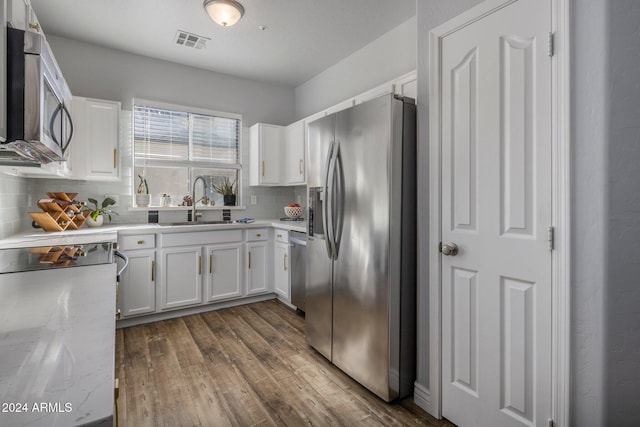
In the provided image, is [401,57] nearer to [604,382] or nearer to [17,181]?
[604,382]

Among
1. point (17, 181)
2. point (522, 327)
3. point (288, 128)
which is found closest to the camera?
point (522, 327)

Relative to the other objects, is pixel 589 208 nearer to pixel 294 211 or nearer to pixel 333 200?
pixel 333 200

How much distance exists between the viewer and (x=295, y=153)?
4.08 m

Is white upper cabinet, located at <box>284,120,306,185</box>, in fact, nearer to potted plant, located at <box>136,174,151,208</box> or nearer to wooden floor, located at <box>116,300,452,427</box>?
potted plant, located at <box>136,174,151,208</box>

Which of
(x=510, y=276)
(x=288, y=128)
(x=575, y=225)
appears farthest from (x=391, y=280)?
(x=288, y=128)

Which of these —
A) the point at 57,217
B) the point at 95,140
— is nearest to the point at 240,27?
the point at 95,140

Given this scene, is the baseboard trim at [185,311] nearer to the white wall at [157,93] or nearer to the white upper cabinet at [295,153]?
the white wall at [157,93]

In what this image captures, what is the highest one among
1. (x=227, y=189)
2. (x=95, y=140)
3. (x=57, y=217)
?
(x=95, y=140)

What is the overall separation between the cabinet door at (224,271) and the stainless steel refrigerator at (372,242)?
1.55m

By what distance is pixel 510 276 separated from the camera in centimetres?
153

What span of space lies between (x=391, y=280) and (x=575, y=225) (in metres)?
0.92

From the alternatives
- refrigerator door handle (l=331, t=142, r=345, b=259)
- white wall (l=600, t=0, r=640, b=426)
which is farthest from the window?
white wall (l=600, t=0, r=640, b=426)

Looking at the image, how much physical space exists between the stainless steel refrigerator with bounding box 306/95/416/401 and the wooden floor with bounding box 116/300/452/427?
164 millimetres

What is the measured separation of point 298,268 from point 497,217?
215 cm
